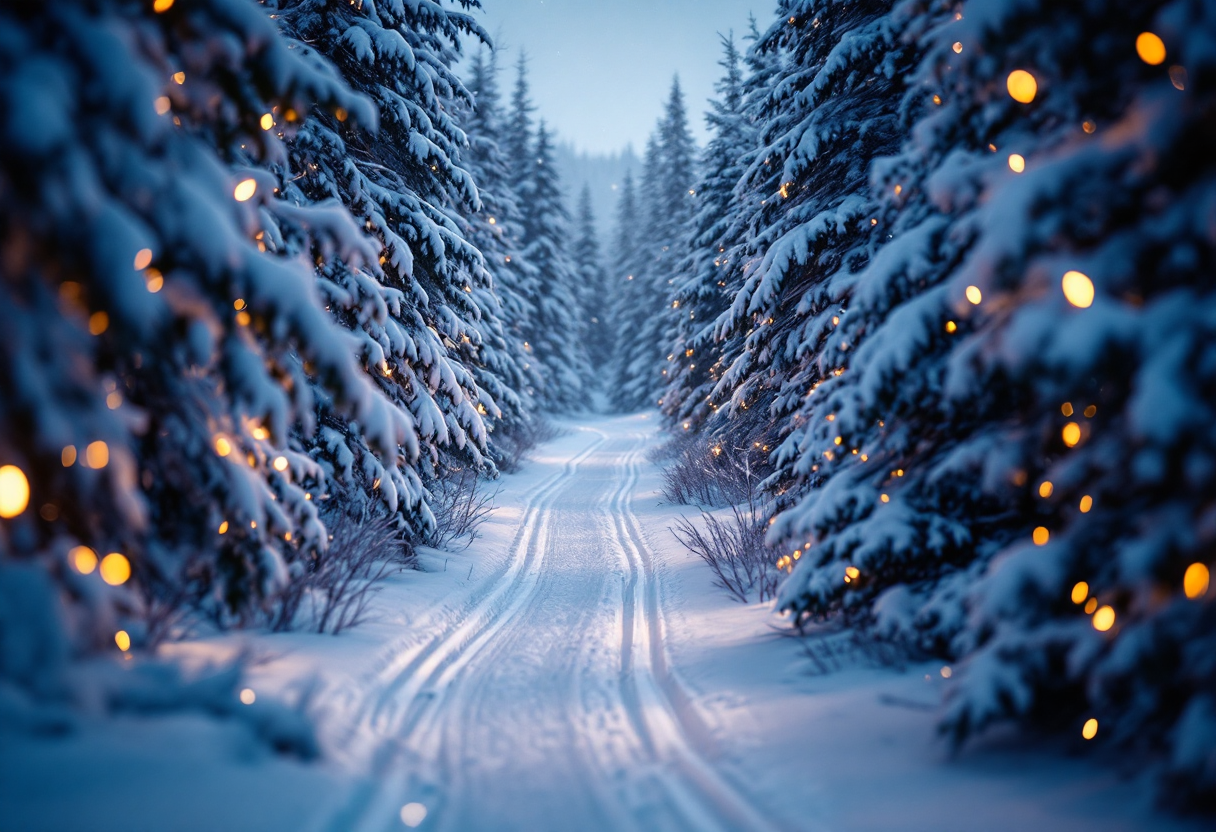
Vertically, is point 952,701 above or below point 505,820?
above

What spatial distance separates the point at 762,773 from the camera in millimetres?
3404

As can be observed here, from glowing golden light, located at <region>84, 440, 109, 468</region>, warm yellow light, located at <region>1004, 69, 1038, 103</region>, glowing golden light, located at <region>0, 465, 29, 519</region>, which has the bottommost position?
glowing golden light, located at <region>0, 465, 29, 519</region>

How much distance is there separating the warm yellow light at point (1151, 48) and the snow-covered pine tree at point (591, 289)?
32383 mm

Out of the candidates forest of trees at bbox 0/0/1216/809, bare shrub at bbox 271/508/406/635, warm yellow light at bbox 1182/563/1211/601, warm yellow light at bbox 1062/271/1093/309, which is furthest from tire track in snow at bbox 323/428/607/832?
warm yellow light at bbox 1062/271/1093/309

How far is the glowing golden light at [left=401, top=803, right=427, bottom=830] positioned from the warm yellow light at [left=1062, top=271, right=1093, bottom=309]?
13.4ft

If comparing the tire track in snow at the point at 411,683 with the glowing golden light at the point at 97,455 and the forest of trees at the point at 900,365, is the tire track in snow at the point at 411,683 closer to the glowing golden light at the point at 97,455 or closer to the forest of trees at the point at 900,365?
the forest of trees at the point at 900,365

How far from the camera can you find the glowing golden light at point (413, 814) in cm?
305

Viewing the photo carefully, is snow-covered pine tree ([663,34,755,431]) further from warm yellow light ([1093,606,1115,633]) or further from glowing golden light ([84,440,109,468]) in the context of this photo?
glowing golden light ([84,440,109,468])

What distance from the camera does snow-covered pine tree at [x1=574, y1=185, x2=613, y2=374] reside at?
123ft

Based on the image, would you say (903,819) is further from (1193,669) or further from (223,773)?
(223,773)

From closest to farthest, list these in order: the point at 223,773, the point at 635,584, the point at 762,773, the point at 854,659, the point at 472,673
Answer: the point at 223,773 < the point at 762,773 < the point at 854,659 < the point at 472,673 < the point at 635,584

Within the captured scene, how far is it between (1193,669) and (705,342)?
13.2 metres

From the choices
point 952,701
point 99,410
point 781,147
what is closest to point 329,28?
point 781,147

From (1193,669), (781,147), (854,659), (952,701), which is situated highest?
(781,147)
